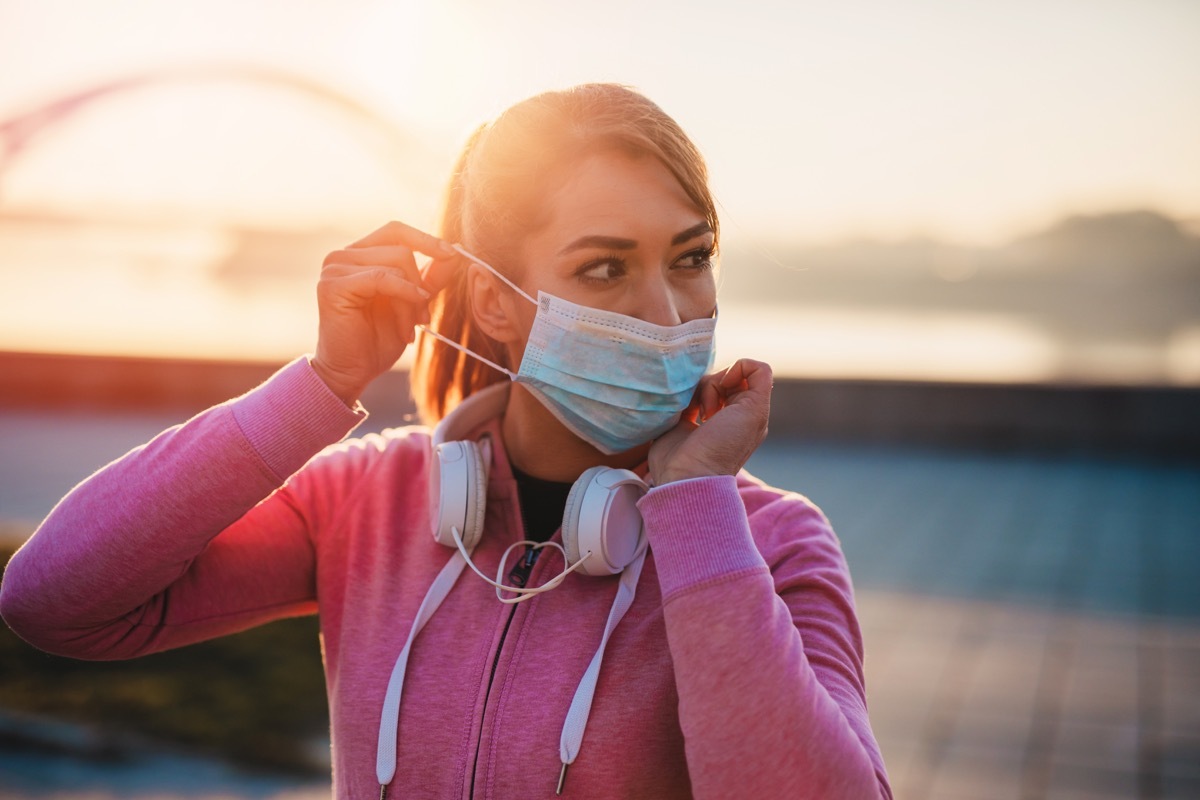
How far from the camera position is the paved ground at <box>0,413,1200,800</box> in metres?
4.70

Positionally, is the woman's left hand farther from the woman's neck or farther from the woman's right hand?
the woman's right hand

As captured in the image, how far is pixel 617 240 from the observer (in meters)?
1.99

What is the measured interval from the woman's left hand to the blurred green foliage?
10.8 feet

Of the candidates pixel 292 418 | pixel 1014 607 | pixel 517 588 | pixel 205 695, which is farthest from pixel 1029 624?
pixel 292 418

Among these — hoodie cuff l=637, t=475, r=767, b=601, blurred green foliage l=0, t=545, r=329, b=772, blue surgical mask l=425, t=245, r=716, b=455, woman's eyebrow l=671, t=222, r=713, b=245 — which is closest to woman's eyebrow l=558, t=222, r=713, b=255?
woman's eyebrow l=671, t=222, r=713, b=245

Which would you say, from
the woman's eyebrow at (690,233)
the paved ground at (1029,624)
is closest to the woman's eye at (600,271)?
the woman's eyebrow at (690,233)

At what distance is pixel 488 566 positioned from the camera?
2.04 meters

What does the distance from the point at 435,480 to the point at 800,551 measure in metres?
0.64

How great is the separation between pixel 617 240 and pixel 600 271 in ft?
0.30

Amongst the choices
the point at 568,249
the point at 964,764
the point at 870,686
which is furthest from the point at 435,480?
the point at 870,686

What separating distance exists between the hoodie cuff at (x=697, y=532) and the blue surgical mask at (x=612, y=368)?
1.13ft

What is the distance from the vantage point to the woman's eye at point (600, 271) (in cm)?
205

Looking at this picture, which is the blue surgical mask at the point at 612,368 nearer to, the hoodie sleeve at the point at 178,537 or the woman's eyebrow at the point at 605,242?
the woman's eyebrow at the point at 605,242

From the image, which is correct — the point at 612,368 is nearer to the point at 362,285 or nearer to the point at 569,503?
the point at 569,503
